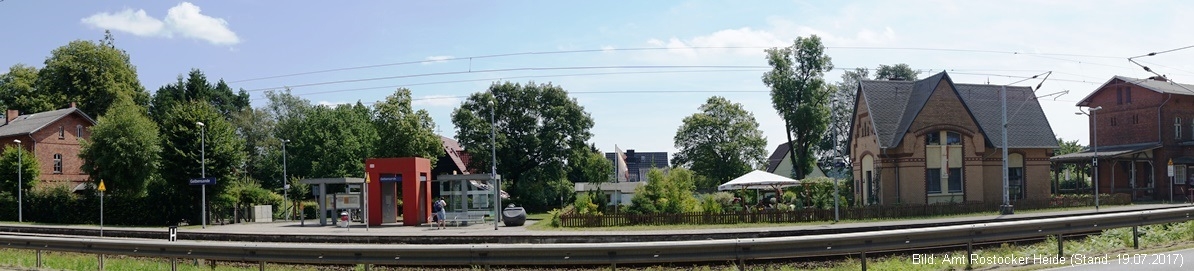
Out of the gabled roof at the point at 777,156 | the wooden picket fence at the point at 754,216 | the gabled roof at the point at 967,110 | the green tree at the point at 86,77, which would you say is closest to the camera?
the wooden picket fence at the point at 754,216

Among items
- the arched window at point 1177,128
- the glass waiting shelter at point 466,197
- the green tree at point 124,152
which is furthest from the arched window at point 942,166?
the green tree at point 124,152

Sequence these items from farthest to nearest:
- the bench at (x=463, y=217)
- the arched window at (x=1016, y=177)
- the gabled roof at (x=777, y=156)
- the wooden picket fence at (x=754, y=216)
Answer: the gabled roof at (x=777, y=156) → the arched window at (x=1016, y=177) → the bench at (x=463, y=217) → the wooden picket fence at (x=754, y=216)

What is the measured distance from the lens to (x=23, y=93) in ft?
276

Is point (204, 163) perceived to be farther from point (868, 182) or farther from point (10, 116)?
point (10, 116)

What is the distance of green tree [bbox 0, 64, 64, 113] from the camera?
7769 cm

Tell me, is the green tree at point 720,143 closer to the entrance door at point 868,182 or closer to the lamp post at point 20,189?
the entrance door at point 868,182

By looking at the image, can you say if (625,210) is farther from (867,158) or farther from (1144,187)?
(1144,187)

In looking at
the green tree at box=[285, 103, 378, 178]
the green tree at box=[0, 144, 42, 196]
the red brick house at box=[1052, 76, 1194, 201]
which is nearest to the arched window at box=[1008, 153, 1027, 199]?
the red brick house at box=[1052, 76, 1194, 201]

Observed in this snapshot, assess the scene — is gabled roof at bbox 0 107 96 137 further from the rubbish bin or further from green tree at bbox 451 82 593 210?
the rubbish bin

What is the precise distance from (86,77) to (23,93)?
1115 cm

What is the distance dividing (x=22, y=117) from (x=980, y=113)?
6965 centimetres

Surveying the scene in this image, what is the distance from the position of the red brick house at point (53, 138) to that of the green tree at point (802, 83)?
49.6 meters

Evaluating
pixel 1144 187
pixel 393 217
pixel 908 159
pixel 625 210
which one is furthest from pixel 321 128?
pixel 1144 187

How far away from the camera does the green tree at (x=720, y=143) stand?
239 ft
